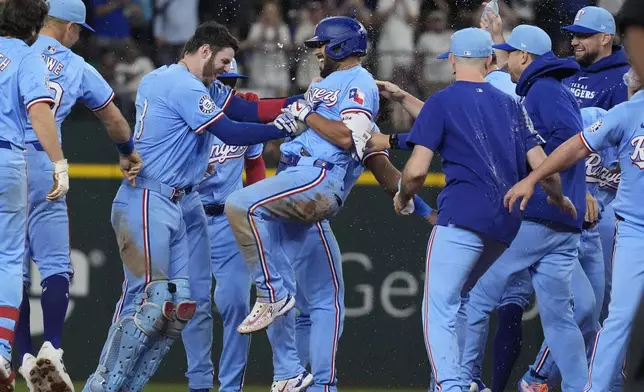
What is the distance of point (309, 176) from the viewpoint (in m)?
6.72

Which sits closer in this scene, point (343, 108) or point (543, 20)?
point (343, 108)

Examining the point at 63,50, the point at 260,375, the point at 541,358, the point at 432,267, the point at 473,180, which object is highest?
the point at 63,50

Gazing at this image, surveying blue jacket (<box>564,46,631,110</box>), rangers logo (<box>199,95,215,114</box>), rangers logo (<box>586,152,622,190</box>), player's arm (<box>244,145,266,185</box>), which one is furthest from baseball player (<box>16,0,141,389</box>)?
blue jacket (<box>564,46,631,110</box>)

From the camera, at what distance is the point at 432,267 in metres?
6.00

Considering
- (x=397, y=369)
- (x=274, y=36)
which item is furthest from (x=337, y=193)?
(x=274, y=36)

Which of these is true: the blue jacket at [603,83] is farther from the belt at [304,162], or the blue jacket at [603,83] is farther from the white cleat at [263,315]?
the white cleat at [263,315]

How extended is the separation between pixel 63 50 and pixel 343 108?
172 centimetres

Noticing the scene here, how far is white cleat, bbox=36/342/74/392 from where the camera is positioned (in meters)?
6.11

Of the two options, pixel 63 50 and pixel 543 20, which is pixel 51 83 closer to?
pixel 63 50

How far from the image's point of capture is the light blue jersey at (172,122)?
655 centimetres

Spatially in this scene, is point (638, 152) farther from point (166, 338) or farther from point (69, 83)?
point (69, 83)

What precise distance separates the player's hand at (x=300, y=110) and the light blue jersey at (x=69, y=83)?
1066 millimetres

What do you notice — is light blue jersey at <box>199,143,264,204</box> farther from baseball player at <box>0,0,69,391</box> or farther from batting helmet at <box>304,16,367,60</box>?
baseball player at <box>0,0,69,391</box>

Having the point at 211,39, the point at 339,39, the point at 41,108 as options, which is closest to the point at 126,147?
the point at 41,108
